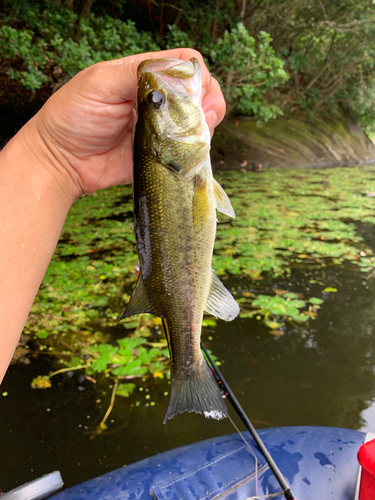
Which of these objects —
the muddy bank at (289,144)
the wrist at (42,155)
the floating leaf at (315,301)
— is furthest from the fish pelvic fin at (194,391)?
the muddy bank at (289,144)

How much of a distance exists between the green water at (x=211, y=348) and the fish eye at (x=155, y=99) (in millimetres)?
2541

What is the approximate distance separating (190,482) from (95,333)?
230cm

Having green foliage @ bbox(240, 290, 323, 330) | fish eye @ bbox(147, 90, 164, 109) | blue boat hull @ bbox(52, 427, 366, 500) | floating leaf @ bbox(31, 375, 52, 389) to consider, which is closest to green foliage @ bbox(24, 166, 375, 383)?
green foliage @ bbox(240, 290, 323, 330)

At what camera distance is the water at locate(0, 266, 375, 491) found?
2811 millimetres

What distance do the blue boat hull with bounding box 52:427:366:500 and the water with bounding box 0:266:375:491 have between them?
897 millimetres

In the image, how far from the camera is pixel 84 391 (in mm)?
3297

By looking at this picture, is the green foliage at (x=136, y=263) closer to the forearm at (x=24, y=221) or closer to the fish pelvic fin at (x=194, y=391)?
the fish pelvic fin at (x=194, y=391)

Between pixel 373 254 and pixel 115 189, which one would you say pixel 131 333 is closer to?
pixel 373 254

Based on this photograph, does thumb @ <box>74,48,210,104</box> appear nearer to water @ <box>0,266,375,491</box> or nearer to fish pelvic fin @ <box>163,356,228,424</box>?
fish pelvic fin @ <box>163,356,228,424</box>

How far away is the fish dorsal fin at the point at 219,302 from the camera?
173 centimetres

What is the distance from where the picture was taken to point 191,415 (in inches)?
126

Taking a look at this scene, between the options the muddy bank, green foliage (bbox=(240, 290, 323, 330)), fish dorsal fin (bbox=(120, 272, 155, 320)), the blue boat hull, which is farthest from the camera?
the muddy bank

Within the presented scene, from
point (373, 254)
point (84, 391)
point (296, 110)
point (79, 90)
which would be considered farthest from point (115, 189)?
point (296, 110)

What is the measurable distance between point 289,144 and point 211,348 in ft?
44.0
